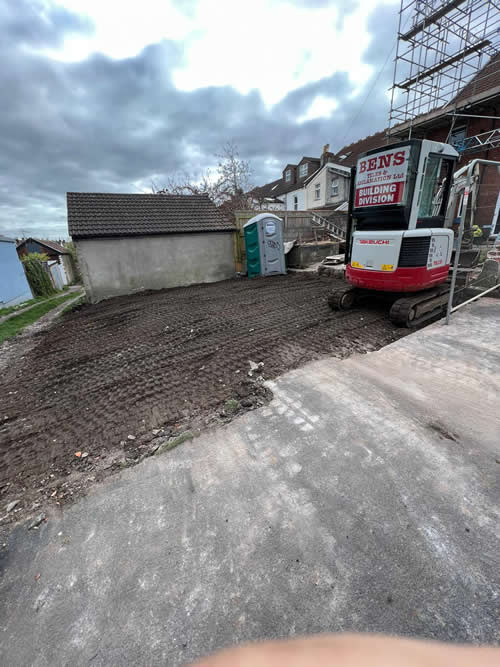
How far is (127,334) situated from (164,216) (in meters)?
7.17

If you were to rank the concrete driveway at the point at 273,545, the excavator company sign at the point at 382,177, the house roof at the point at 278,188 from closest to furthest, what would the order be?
the concrete driveway at the point at 273,545 < the excavator company sign at the point at 382,177 < the house roof at the point at 278,188

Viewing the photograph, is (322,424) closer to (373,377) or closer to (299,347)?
(373,377)

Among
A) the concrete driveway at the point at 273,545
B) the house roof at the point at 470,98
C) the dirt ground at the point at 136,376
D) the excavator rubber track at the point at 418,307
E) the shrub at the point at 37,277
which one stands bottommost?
the concrete driveway at the point at 273,545

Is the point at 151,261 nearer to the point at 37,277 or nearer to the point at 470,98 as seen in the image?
the point at 37,277

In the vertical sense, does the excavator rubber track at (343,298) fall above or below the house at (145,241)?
below

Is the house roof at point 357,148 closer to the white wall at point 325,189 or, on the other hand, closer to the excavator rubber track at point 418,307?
the white wall at point 325,189

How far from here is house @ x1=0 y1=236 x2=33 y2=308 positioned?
12121 millimetres

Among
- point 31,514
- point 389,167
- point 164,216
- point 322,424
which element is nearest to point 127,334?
point 31,514

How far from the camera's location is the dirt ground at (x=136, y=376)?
2402 millimetres

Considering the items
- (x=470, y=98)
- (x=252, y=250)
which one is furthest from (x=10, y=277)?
(x=470, y=98)

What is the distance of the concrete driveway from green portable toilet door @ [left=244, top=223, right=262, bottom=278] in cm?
898

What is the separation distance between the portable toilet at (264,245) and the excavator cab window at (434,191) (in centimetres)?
642

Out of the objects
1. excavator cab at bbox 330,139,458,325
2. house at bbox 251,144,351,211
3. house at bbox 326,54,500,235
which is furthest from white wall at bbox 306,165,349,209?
excavator cab at bbox 330,139,458,325

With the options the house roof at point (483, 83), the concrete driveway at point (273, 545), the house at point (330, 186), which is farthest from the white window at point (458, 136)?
the concrete driveway at point (273, 545)
